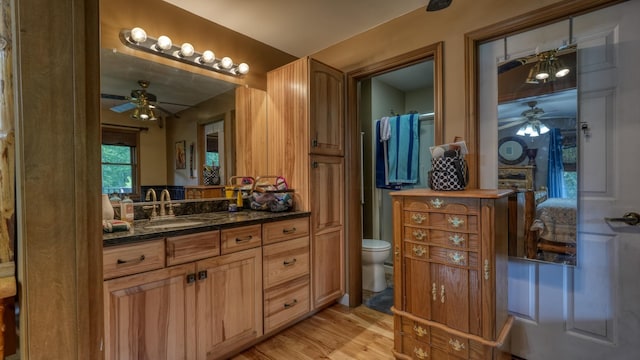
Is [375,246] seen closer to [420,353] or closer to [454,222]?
[420,353]

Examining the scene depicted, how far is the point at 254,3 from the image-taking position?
206 cm

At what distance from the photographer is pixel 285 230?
6.89 ft

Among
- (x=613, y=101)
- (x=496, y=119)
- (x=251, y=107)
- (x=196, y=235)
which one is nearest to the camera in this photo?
(x=613, y=101)

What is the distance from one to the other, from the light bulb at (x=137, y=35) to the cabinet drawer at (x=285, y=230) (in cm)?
150

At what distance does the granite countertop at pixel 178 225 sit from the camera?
4.48 ft

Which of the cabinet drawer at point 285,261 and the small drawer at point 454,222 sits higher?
the small drawer at point 454,222

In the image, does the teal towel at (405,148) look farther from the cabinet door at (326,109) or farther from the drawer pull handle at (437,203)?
the drawer pull handle at (437,203)

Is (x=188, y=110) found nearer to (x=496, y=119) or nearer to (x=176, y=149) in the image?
(x=176, y=149)

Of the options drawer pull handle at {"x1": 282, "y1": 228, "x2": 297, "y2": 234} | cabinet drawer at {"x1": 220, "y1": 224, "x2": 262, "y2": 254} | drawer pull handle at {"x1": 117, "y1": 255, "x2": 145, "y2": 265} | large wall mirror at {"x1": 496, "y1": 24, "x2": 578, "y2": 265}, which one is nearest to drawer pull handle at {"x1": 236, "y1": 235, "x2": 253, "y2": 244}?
cabinet drawer at {"x1": 220, "y1": 224, "x2": 262, "y2": 254}

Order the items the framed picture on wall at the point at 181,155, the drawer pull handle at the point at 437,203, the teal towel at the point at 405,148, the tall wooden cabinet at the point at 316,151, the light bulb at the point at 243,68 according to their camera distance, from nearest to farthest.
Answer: the drawer pull handle at the point at 437,203 → the framed picture on wall at the point at 181,155 → the tall wooden cabinet at the point at 316,151 → the light bulb at the point at 243,68 → the teal towel at the point at 405,148

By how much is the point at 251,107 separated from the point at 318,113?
664 mm

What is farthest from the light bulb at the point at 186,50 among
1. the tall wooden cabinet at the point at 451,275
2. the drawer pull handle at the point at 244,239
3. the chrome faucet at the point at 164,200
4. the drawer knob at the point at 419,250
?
the drawer knob at the point at 419,250

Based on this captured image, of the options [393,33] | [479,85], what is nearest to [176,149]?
[393,33]

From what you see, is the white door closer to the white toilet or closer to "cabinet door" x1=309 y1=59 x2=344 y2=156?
the white toilet
